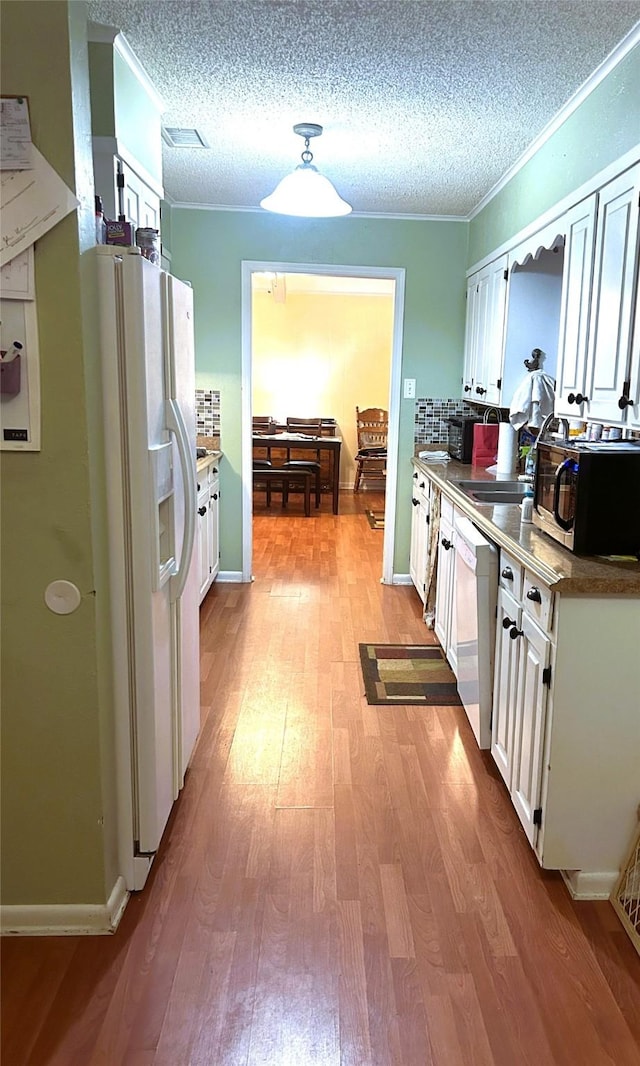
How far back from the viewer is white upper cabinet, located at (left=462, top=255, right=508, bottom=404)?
152 inches

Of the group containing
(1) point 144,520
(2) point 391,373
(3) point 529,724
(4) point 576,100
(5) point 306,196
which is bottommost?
(3) point 529,724

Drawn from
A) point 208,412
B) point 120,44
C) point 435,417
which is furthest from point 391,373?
point 120,44

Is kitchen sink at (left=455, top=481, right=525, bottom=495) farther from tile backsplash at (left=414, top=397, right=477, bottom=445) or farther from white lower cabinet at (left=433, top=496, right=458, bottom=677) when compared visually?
tile backsplash at (left=414, top=397, right=477, bottom=445)

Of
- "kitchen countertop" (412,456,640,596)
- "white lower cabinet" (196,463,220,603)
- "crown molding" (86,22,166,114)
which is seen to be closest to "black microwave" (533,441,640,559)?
"kitchen countertop" (412,456,640,596)

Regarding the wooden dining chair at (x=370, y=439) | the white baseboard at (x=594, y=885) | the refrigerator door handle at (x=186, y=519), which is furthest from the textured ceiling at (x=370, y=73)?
the wooden dining chair at (x=370, y=439)

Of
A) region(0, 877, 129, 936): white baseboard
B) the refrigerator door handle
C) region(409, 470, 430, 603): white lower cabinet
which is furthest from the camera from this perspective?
region(409, 470, 430, 603): white lower cabinet

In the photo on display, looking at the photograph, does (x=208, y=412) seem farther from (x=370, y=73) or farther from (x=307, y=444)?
(x=307, y=444)

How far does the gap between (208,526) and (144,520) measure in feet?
8.87

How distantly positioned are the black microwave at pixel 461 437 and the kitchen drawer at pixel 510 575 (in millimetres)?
2073

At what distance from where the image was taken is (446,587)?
11.8 ft

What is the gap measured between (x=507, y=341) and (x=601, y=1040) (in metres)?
3.00

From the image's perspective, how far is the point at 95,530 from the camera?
69.4 inches

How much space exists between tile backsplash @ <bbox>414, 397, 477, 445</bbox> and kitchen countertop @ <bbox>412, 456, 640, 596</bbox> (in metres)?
1.89

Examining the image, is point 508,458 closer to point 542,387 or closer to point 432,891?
point 542,387
